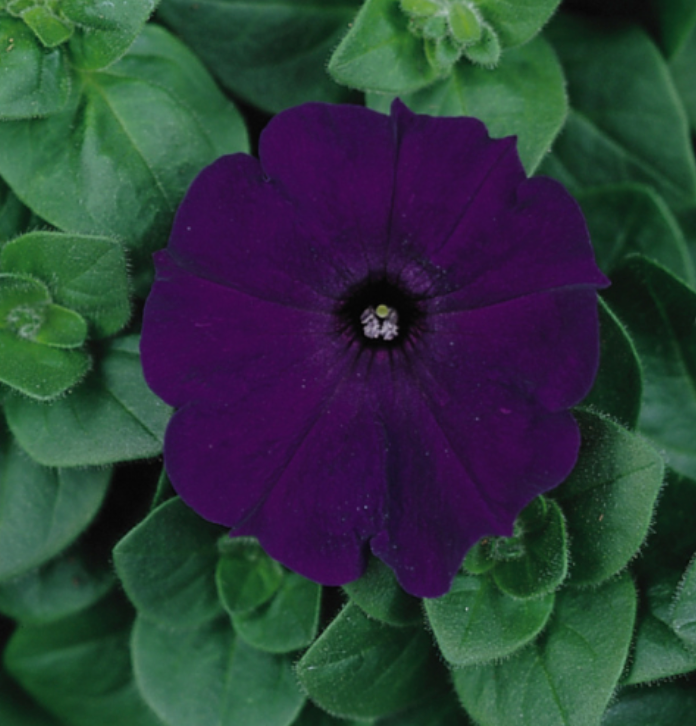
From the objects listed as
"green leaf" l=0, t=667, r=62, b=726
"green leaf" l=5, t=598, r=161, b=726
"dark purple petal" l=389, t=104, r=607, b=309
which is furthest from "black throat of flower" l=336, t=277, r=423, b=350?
"green leaf" l=0, t=667, r=62, b=726

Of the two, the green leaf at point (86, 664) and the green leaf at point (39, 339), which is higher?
the green leaf at point (39, 339)

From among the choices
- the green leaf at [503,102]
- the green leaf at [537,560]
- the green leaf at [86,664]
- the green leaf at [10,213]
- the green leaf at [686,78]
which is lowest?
the green leaf at [86,664]

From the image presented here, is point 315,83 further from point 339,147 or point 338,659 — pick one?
point 338,659

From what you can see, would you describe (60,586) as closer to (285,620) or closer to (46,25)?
(285,620)

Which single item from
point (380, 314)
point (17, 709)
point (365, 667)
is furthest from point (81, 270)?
point (17, 709)

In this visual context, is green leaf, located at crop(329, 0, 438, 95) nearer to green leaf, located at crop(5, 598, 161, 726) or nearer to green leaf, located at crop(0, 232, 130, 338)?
green leaf, located at crop(0, 232, 130, 338)

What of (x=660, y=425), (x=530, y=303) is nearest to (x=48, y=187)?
(x=530, y=303)

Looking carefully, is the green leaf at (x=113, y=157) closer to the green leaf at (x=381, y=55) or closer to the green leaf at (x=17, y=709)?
the green leaf at (x=381, y=55)

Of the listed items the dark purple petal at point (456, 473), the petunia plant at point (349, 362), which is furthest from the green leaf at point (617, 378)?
the dark purple petal at point (456, 473)
